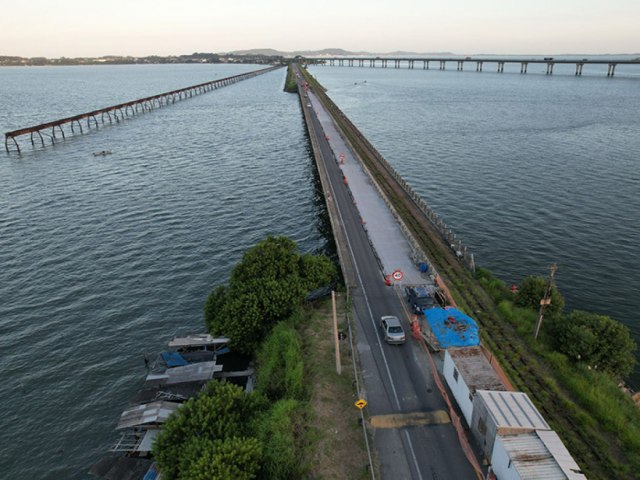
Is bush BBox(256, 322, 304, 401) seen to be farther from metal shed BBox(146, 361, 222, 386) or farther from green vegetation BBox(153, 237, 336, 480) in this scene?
metal shed BBox(146, 361, 222, 386)

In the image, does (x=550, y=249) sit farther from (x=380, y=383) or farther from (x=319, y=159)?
(x=319, y=159)

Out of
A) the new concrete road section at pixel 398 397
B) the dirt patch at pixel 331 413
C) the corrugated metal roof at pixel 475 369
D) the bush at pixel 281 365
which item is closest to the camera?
the new concrete road section at pixel 398 397

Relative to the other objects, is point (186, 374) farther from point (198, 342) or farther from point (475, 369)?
point (475, 369)

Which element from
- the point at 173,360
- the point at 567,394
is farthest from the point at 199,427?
the point at 567,394

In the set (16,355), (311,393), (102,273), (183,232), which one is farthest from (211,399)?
(183,232)

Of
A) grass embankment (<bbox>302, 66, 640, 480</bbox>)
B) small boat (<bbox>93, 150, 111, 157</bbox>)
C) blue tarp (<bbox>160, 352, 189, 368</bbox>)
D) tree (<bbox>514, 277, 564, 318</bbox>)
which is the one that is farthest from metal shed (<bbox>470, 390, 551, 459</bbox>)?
small boat (<bbox>93, 150, 111, 157</bbox>)

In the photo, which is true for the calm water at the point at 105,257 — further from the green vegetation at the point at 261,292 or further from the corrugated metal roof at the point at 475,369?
the corrugated metal roof at the point at 475,369

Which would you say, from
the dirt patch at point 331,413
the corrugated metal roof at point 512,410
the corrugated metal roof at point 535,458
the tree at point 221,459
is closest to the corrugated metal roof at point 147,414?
the tree at point 221,459
